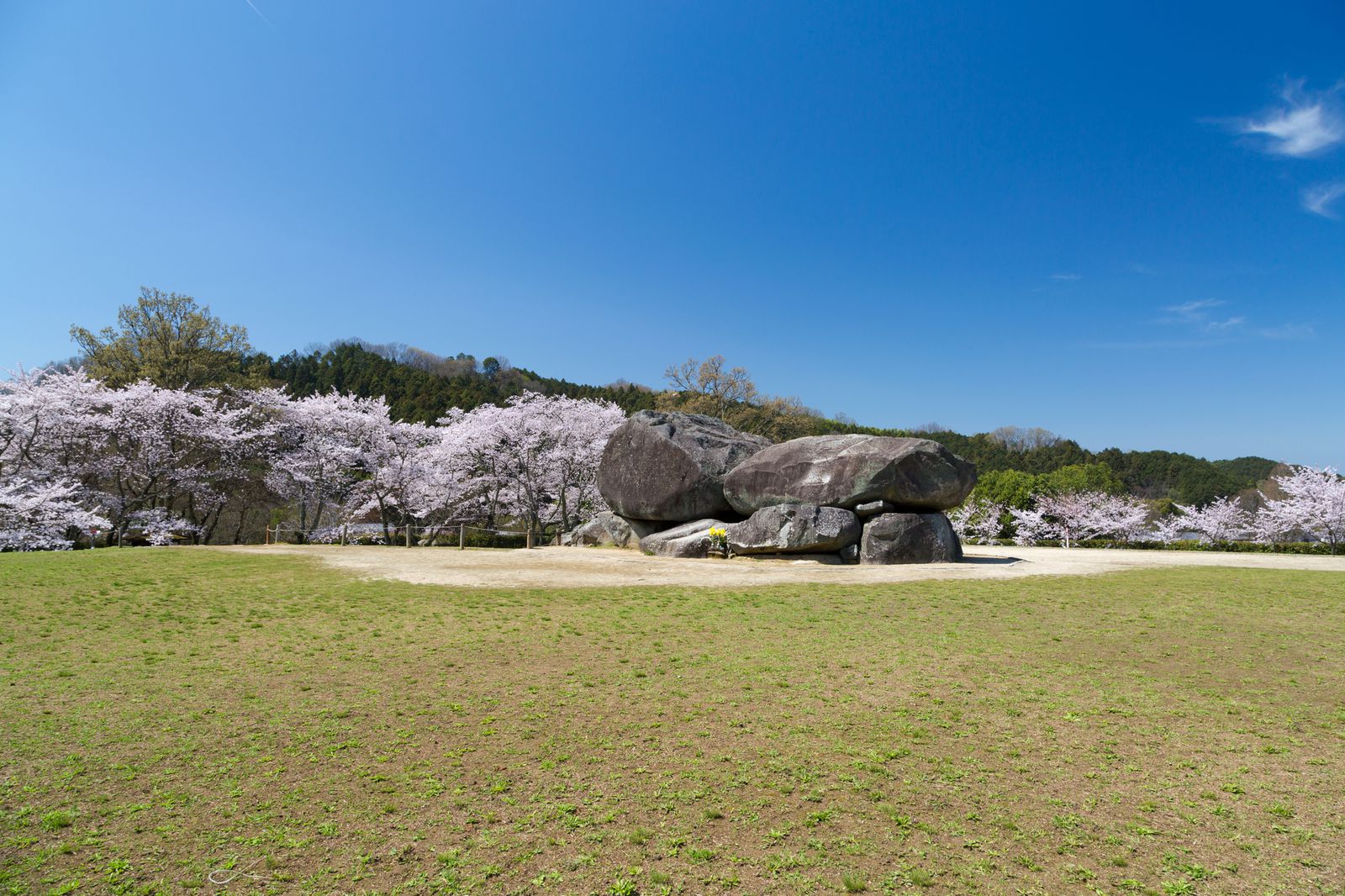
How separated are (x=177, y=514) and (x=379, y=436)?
344 inches

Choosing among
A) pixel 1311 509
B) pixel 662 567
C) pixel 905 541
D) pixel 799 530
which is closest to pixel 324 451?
pixel 662 567

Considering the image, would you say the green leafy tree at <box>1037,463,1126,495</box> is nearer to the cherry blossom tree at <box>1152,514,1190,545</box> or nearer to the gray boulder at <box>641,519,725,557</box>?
the cherry blossom tree at <box>1152,514,1190,545</box>

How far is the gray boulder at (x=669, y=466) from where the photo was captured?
785 inches

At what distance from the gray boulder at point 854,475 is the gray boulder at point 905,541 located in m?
0.60

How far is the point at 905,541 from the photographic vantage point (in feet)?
55.3

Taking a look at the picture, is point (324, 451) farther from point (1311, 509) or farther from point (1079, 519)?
point (1311, 509)

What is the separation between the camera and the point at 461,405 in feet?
153

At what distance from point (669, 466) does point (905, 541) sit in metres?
7.24

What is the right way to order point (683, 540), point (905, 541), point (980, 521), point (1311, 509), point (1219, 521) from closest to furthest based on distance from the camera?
1. point (905, 541)
2. point (683, 540)
3. point (1311, 509)
4. point (1219, 521)
5. point (980, 521)

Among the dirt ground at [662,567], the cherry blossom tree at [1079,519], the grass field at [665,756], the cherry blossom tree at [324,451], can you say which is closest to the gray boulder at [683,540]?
the dirt ground at [662,567]

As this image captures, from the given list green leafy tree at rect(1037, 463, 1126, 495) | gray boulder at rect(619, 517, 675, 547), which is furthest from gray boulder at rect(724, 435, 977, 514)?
green leafy tree at rect(1037, 463, 1126, 495)

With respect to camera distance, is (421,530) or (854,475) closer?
(854,475)

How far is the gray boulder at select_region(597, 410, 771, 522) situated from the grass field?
11075 millimetres

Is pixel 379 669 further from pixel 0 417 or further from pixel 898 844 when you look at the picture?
pixel 0 417
